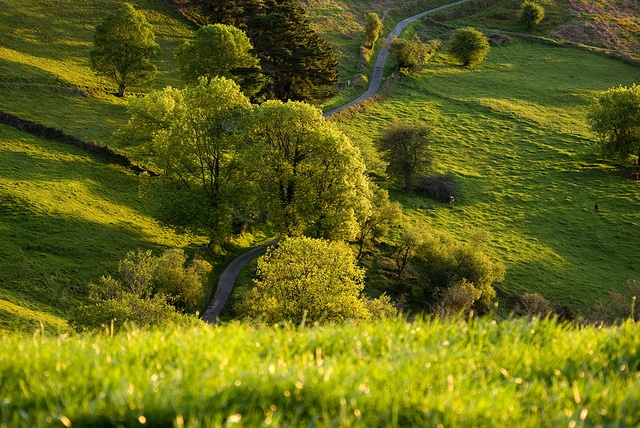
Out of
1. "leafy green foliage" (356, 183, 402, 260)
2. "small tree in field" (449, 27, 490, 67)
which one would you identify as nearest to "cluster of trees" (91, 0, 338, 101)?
"leafy green foliage" (356, 183, 402, 260)

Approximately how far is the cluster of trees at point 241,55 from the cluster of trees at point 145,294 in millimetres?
34372

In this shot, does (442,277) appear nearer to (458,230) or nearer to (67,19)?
(458,230)

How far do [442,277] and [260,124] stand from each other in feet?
70.3

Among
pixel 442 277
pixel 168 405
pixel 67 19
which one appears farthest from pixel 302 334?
pixel 67 19

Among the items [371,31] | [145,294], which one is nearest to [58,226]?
[145,294]

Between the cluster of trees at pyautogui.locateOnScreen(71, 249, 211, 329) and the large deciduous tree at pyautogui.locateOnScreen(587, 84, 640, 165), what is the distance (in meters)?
65.1

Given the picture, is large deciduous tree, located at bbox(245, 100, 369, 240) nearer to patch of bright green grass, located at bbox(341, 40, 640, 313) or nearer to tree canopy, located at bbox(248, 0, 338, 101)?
patch of bright green grass, located at bbox(341, 40, 640, 313)

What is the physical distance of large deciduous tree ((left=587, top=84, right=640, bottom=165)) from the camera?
3233 inches

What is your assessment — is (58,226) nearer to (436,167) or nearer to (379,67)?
(436,167)

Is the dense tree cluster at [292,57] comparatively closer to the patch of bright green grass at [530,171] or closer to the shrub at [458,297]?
the patch of bright green grass at [530,171]

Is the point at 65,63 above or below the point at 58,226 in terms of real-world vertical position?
above

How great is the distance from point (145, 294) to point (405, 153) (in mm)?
42000

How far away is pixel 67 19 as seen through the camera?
97.4 meters

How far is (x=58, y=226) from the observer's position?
154 feet
